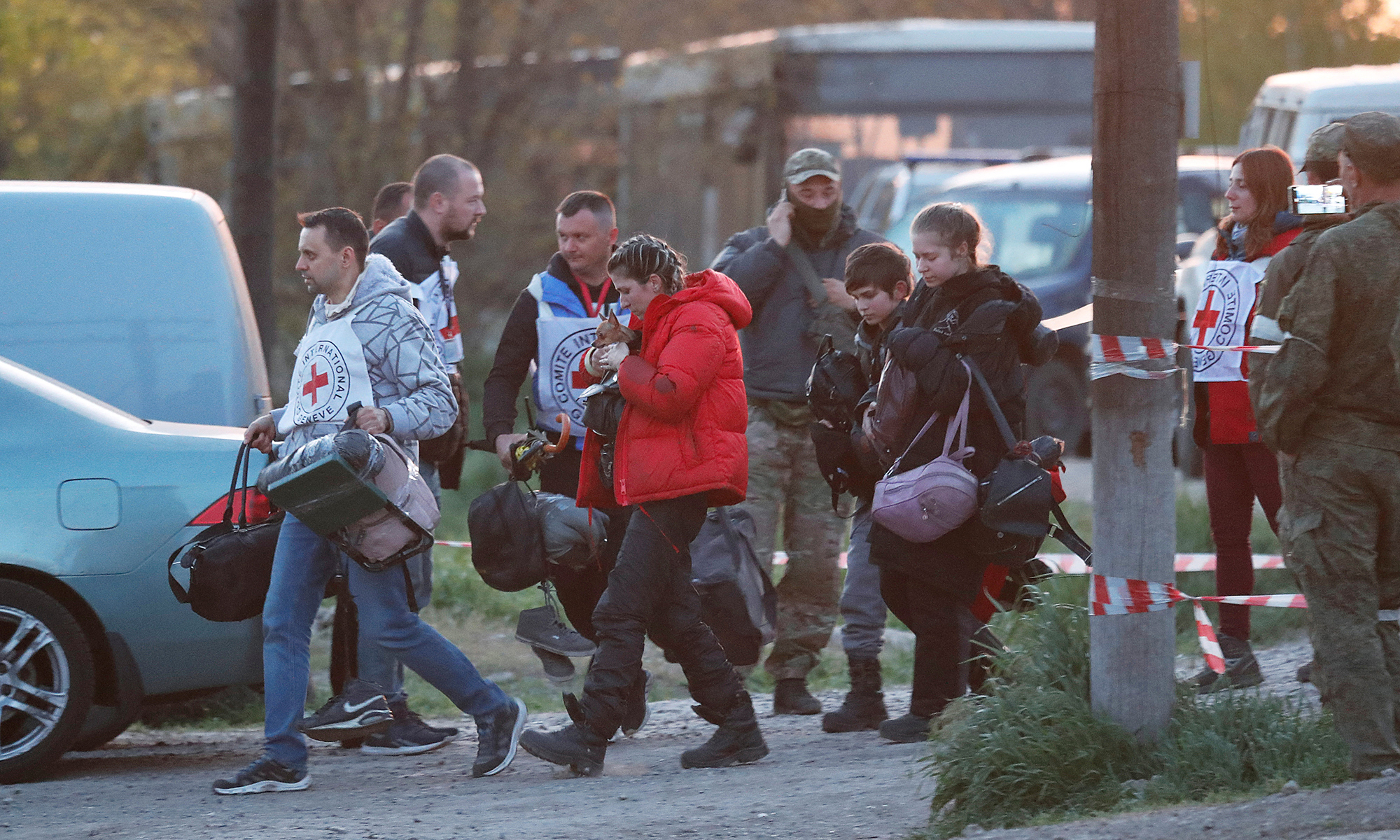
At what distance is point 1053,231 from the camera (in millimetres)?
14352

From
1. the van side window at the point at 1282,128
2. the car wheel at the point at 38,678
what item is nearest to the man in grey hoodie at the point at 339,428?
the car wheel at the point at 38,678

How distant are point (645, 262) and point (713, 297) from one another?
0.23 metres

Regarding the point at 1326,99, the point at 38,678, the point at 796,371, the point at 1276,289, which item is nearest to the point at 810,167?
the point at 796,371

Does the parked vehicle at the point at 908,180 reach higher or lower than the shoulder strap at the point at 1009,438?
higher

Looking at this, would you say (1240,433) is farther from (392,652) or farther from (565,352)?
(392,652)

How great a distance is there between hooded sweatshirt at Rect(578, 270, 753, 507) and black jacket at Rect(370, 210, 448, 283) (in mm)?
1378

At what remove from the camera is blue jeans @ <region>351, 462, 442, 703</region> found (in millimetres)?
6117

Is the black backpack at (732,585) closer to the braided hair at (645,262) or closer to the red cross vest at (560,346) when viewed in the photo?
the red cross vest at (560,346)

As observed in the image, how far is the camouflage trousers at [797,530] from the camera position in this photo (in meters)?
6.92

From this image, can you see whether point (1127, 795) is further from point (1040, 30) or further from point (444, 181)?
point (1040, 30)

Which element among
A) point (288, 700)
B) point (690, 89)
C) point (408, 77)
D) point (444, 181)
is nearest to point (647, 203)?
point (690, 89)

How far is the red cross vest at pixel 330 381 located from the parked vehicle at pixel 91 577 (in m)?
0.50

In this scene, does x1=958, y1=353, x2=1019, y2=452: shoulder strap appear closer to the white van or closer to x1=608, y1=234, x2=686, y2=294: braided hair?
x1=608, y1=234, x2=686, y2=294: braided hair

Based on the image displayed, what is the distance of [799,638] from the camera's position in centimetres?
702
